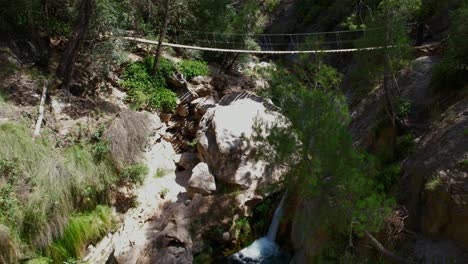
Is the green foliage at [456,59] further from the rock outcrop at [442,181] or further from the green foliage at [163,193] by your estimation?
the green foliage at [163,193]

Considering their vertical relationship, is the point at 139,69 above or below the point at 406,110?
above

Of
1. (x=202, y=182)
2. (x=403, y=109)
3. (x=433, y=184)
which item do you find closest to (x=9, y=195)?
(x=202, y=182)

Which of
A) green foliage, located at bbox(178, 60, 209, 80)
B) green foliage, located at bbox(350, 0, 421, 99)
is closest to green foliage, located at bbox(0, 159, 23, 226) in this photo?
green foliage, located at bbox(178, 60, 209, 80)

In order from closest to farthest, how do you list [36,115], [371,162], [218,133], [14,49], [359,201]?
[359,201], [371,162], [36,115], [218,133], [14,49]

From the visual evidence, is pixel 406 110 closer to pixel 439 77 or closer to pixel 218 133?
pixel 439 77

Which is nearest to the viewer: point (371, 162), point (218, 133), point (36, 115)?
point (371, 162)

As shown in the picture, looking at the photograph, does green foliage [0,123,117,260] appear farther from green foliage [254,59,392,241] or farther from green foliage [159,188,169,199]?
green foliage [254,59,392,241]

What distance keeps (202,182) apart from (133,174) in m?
1.74

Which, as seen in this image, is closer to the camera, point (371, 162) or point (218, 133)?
point (371, 162)

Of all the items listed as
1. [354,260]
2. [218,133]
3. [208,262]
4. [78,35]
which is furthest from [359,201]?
[78,35]

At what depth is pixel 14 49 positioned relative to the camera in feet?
38.1

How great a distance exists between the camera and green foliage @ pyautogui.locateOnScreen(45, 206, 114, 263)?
8344 mm

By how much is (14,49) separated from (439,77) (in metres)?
11.3

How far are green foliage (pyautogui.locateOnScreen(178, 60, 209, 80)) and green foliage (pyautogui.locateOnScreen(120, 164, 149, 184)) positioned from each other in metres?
5.19
